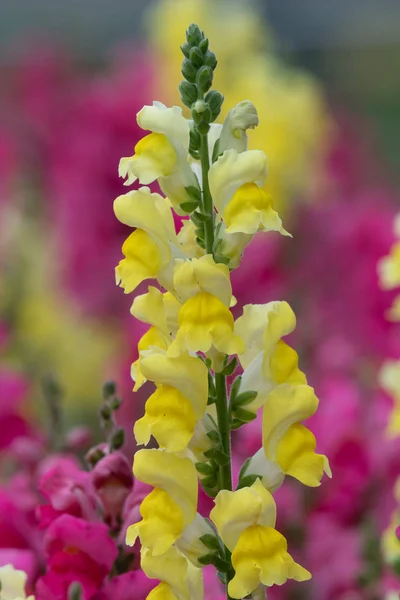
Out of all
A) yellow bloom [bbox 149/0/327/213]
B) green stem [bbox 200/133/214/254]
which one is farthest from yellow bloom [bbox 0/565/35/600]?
yellow bloom [bbox 149/0/327/213]

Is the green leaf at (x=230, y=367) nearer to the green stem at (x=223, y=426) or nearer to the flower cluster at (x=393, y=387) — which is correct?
the green stem at (x=223, y=426)

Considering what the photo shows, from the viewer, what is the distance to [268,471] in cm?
Result: 33

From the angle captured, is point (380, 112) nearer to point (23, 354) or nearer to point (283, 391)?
point (23, 354)

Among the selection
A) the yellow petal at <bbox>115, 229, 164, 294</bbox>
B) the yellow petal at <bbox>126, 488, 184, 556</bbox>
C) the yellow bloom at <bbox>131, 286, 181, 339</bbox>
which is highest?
the yellow petal at <bbox>115, 229, 164, 294</bbox>

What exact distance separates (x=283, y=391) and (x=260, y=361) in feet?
0.05

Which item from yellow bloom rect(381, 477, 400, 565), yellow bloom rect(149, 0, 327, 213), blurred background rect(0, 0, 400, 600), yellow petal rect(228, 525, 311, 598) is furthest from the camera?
yellow bloom rect(149, 0, 327, 213)

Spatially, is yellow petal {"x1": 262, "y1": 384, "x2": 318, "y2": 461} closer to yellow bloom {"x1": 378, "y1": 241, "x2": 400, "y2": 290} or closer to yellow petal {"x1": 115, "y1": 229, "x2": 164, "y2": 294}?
yellow petal {"x1": 115, "y1": 229, "x2": 164, "y2": 294}

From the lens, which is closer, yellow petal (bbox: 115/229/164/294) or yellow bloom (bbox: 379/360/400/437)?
yellow petal (bbox: 115/229/164/294)

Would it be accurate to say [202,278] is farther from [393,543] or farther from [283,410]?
[393,543]

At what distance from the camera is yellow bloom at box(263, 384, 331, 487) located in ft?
1.03

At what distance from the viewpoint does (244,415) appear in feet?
1.08

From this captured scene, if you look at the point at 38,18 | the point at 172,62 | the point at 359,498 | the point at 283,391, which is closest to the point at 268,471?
the point at 283,391

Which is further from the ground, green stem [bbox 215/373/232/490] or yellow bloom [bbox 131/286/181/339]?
yellow bloom [bbox 131/286/181/339]

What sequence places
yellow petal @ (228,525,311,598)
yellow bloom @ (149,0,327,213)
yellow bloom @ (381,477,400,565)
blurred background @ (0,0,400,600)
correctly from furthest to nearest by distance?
1. yellow bloom @ (149,0,327,213)
2. blurred background @ (0,0,400,600)
3. yellow bloom @ (381,477,400,565)
4. yellow petal @ (228,525,311,598)
